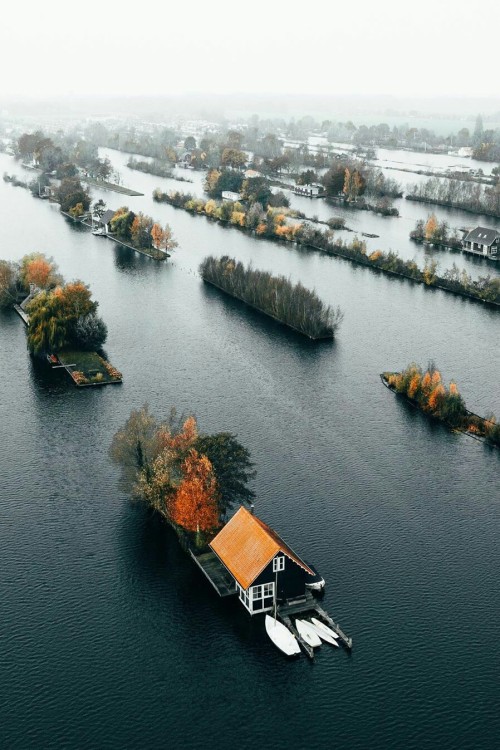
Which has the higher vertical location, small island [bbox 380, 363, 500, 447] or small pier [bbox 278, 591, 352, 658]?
small island [bbox 380, 363, 500, 447]

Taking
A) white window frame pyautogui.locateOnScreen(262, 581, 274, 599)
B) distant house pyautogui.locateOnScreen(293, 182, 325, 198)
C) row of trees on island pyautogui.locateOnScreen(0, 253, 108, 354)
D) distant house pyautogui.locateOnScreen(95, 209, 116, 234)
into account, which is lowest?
white window frame pyautogui.locateOnScreen(262, 581, 274, 599)

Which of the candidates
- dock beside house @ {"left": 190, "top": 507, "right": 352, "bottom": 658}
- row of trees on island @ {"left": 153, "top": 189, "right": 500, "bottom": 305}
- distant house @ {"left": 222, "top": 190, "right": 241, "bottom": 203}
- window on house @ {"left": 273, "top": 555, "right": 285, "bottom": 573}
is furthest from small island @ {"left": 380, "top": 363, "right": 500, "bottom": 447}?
distant house @ {"left": 222, "top": 190, "right": 241, "bottom": 203}

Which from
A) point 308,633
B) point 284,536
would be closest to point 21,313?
point 284,536

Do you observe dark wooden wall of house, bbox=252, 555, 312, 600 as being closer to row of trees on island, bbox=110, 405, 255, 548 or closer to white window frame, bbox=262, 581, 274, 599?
white window frame, bbox=262, 581, 274, 599

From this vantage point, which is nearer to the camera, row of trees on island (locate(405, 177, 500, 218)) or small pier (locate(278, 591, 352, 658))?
small pier (locate(278, 591, 352, 658))

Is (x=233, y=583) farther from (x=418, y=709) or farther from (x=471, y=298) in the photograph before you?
(x=471, y=298)

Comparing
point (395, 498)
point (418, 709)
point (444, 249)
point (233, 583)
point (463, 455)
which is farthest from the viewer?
point (444, 249)

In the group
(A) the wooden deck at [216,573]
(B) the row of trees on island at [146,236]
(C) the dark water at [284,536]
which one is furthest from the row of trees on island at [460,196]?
(A) the wooden deck at [216,573]

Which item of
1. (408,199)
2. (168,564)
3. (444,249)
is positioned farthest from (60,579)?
(408,199)
